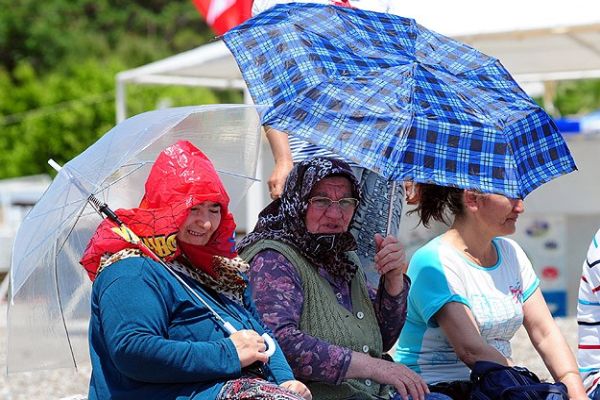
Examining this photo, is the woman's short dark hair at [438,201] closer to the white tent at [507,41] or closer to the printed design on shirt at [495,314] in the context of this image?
the printed design on shirt at [495,314]

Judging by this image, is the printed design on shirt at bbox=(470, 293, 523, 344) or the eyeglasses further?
the printed design on shirt at bbox=(470, 293, 523, 344)

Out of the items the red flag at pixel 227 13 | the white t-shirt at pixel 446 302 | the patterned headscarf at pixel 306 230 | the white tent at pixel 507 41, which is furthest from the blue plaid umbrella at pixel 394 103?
the red flag at pixel 227 13

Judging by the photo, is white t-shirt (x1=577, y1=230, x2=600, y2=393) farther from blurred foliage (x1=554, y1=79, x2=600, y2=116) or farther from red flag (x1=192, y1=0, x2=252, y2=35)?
blurred foliage (x1=554, y1=79, x2=600, y2=116)

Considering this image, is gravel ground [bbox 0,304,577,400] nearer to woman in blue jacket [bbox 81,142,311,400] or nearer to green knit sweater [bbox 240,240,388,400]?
green knit sweater [bbox 240,240,388,400]

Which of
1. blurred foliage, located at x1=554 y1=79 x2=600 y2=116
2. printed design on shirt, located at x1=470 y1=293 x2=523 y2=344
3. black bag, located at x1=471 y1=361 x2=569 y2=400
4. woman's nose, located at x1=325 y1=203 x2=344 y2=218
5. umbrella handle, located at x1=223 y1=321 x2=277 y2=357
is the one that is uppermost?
woman's nose, located at x1=325 y1=203 x2=344 y2=218

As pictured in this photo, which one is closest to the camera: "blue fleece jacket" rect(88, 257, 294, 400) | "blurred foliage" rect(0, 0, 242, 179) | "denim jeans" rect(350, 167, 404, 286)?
"blue fleece jacket" rect(88, 257, 294, 400)

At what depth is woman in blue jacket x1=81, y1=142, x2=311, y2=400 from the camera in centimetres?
315

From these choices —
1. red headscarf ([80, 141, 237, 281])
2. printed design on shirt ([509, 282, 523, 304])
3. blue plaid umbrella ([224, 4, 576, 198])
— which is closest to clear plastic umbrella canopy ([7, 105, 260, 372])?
red headscarf ([80, 141, 237, 281])

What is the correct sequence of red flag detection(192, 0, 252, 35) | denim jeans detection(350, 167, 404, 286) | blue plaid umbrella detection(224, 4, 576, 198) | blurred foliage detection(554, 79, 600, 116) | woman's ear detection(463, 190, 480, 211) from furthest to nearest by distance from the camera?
blurred foliage detection(554, 79, 600, 116), red flag detection(192, 0, 252, 35), denim jeans detection(350, 167, 404, 286), woman's ear detection(463, 190, 480, 211), blue plaid umbrella detection(224, 4, 576, 198)

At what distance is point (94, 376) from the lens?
331 cm

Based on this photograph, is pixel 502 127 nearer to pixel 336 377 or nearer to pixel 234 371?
pixel 336 377

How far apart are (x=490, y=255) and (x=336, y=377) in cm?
101

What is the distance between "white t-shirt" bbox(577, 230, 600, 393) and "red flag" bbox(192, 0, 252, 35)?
281 cm

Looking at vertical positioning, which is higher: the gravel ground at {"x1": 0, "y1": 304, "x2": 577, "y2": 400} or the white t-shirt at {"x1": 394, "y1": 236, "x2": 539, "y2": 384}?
the white t-shirt at {"x1": 394, "y1": 236, "x2": 539, "y2": 384}
